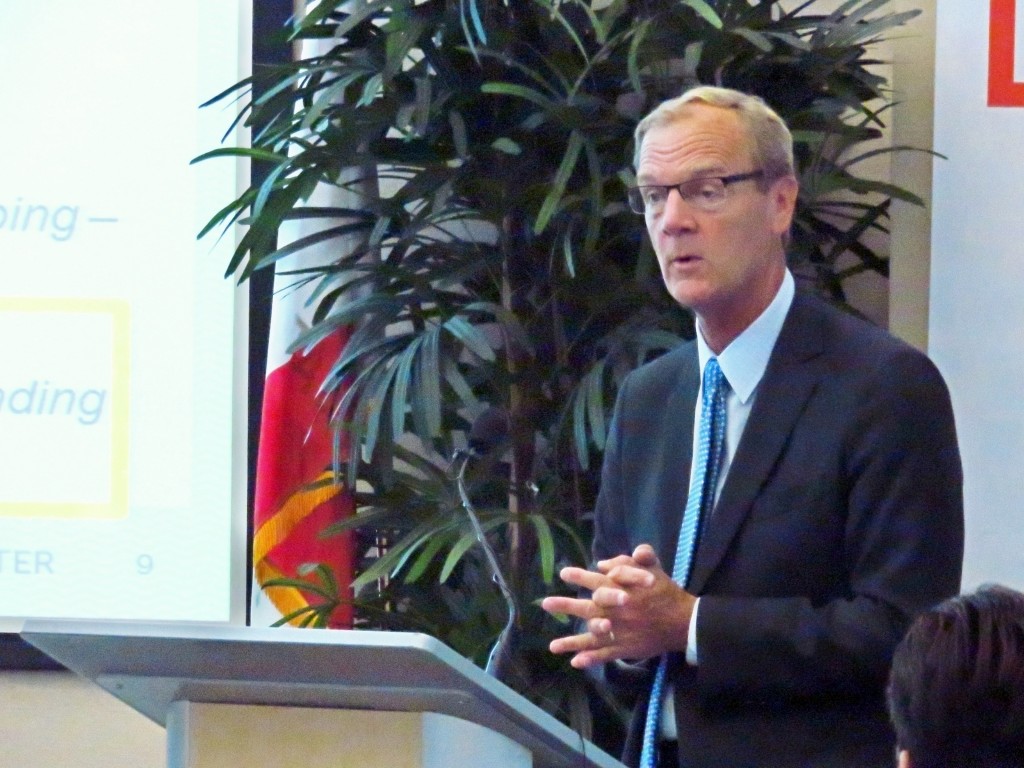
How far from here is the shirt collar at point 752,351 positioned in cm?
183

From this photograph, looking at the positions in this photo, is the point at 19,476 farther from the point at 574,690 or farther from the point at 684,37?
the point at 684,37

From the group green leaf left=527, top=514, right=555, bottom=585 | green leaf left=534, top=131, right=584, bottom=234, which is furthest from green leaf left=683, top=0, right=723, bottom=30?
green leaf left=527, top=514, right=555, bottom=585

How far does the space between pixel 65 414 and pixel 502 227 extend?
1288mm

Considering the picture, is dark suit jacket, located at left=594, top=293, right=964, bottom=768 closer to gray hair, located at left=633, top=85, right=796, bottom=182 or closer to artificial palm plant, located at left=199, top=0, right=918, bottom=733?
gray hair, located at left=633, top=85, right=796, bottom=182

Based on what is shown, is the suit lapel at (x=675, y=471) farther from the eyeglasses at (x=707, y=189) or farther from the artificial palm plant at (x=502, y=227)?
the artificial palm plant at (x=502, y=227)

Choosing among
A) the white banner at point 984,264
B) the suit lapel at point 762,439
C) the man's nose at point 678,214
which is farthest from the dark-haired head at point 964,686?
the white banner at point 984,264

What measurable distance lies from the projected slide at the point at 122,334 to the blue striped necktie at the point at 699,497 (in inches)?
72.7

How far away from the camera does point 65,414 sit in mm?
3473

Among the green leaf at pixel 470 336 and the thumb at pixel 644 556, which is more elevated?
the green leaf at pixel 470 336

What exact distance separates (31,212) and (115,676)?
7.93 ft

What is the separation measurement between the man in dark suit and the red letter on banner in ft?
3.56

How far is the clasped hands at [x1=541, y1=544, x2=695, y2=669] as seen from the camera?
1.57 metres

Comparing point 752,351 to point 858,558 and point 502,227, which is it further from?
point 502,227

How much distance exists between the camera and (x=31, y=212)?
351 cm
